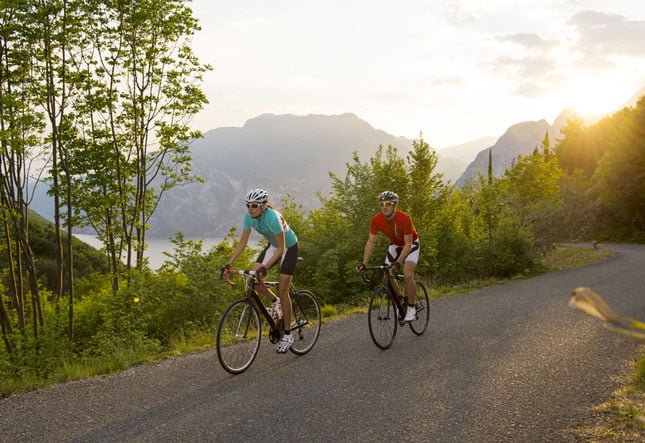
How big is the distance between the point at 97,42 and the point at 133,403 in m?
15.5

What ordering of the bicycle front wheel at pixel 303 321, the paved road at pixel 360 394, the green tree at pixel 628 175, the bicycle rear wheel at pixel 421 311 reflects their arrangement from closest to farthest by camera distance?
the paved road at pixel 360 394 < the bicycle front wheel at pixel 303 321 < the bicycle rear wheel at pixel 421 311 < the green tree at pixel 628 175

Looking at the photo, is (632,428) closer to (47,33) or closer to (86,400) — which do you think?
(86,400)

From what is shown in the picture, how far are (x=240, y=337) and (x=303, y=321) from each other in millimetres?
1188

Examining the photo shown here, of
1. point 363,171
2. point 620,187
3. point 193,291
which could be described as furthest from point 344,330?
point 620,187

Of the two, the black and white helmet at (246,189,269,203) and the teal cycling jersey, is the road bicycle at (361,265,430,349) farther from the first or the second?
the black and white helmet at (246,189,269,203)

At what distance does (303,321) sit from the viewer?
7457 mm

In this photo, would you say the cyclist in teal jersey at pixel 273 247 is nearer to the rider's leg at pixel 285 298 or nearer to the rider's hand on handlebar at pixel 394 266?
the rider's leg at pixel 285 298

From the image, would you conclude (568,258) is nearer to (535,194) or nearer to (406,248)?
(535,194)

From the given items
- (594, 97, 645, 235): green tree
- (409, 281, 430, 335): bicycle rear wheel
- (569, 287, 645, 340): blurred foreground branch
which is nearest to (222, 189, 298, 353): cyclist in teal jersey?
(409, 281, 430, 335): bicycle rear wheel

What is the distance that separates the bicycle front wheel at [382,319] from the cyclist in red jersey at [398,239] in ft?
0.98

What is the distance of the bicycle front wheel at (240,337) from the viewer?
644 centimetres

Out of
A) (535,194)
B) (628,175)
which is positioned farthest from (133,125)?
(628,175)

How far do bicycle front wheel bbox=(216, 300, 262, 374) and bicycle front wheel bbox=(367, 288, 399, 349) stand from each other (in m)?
1.83

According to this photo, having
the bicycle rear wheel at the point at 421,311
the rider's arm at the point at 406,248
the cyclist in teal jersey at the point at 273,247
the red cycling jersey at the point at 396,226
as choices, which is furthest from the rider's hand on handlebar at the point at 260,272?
the bicycle rear wheel at the point at 421,311
